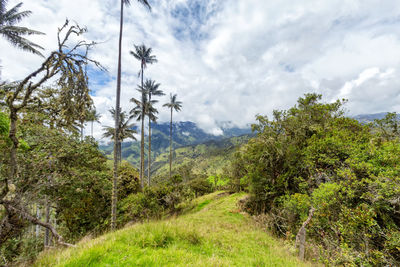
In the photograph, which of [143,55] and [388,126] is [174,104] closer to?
[143,55]

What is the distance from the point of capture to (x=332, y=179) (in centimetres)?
793

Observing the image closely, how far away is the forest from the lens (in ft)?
14.3

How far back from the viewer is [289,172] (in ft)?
37.6

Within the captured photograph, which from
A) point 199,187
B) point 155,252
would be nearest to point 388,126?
point 155,252

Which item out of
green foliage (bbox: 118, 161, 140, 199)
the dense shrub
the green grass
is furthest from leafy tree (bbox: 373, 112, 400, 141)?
green foliage (bbox: 118, 161, 140, 199)

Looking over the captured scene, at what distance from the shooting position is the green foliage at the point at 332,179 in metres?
5.30

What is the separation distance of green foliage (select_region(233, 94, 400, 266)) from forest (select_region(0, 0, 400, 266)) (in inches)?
2.5

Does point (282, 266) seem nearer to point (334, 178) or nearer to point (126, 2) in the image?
point (334, 178)

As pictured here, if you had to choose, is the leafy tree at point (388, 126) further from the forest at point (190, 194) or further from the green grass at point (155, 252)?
the green grass at point (155, 252)

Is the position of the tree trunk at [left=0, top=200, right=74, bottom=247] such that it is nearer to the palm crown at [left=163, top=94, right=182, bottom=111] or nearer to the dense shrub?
the dense shrub

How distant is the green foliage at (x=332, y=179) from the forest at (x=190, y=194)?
2.5 inches

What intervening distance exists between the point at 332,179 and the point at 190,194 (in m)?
14.0

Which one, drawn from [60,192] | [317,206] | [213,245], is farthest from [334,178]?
[60,192]

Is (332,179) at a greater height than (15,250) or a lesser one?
greater
